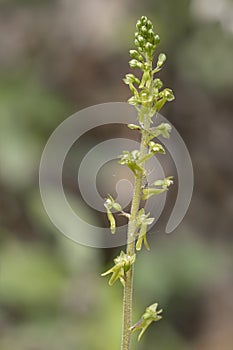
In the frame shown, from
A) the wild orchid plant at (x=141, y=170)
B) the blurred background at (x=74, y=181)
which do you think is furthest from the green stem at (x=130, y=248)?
the blurred background at (x=74, y=181)

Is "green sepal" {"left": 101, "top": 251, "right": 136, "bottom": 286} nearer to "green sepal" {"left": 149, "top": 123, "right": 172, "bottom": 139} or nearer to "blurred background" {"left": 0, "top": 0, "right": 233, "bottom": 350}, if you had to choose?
"green sepal" {"left": 149, "top": 123, "right": 172, "bottom": 139}

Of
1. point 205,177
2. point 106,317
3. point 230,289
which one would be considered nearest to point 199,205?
point 205,177

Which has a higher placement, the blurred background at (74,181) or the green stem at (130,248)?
the blurred background at (74,181)

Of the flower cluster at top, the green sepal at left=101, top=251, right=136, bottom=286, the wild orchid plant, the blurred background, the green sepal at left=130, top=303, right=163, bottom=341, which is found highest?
the blurred background

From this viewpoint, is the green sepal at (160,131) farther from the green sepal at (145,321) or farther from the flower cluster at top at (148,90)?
the green sepal at (145,321)

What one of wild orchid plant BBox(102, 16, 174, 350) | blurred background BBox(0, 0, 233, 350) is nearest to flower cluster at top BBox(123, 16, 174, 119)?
wild orchid plant BBox(102, 16, 174, 350)

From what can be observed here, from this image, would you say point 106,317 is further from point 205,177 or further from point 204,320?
point 205,177

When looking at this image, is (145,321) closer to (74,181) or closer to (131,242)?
(131,242)

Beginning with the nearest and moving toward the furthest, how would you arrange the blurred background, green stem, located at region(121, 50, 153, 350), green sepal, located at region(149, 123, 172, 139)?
green stem, located at region(121, 50, 153, 350) → green sepal, located at region(149, 123, 172, 139) → the blurred background
